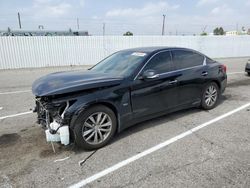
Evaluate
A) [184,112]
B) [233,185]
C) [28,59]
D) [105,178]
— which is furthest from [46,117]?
[28,59]

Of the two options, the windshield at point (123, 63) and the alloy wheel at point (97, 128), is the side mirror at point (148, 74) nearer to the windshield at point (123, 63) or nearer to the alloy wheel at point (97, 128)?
the windshield at point (123, 63)

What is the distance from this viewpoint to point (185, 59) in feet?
16.5

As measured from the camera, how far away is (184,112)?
5422mm

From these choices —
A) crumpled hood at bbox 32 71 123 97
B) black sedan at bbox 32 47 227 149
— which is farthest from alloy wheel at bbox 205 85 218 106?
crumpled hood at bbox 32 71 123 97

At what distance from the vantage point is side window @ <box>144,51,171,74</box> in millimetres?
4320

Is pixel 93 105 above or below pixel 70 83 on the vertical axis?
below

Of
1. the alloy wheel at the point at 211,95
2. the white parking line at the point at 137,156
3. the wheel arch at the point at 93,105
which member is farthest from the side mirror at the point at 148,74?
the alloy wheel at the point at 211,95

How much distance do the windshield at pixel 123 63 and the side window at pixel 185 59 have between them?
0.81 meters

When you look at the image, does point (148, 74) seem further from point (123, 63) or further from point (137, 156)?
point (137, 156)

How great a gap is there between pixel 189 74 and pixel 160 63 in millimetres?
831

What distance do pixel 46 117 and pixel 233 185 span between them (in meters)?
2.72

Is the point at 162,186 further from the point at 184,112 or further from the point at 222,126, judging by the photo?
the point at 184,112

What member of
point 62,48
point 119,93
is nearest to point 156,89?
point 119,93

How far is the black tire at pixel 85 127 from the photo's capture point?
3.42m
